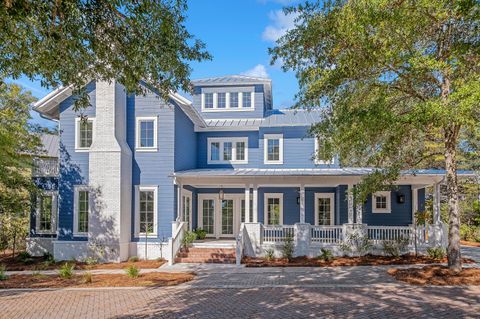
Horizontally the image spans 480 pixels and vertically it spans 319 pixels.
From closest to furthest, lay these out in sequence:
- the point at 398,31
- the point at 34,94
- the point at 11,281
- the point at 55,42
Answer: the point at 55,42
the point at 398,31
the point at 11,281
the point at 34,94

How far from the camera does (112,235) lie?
15.9 meters

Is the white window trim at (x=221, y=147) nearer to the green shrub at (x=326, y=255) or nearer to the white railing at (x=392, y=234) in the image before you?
the green shrub at (x=326, y=255)

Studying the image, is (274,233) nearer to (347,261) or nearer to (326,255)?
(326,255)

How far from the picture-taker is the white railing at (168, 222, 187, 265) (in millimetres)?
15261

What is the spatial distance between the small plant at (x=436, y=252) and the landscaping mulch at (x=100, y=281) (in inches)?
352

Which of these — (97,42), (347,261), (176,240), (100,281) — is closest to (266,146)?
(176,240)

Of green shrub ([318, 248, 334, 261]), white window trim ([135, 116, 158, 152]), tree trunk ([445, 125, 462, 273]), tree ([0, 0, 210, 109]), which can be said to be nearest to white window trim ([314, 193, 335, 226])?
green shrub ([318, 248, 334, 261])

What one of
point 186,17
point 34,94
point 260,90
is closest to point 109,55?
point 186,17

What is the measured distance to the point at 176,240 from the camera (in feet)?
52.1

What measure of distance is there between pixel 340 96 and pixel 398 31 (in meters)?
2.65

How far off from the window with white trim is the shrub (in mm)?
8129

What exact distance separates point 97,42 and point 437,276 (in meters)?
10.8

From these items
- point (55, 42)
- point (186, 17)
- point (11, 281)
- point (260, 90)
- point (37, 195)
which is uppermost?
point (260, 90)

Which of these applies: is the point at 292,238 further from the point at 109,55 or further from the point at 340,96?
the point at 109,55
